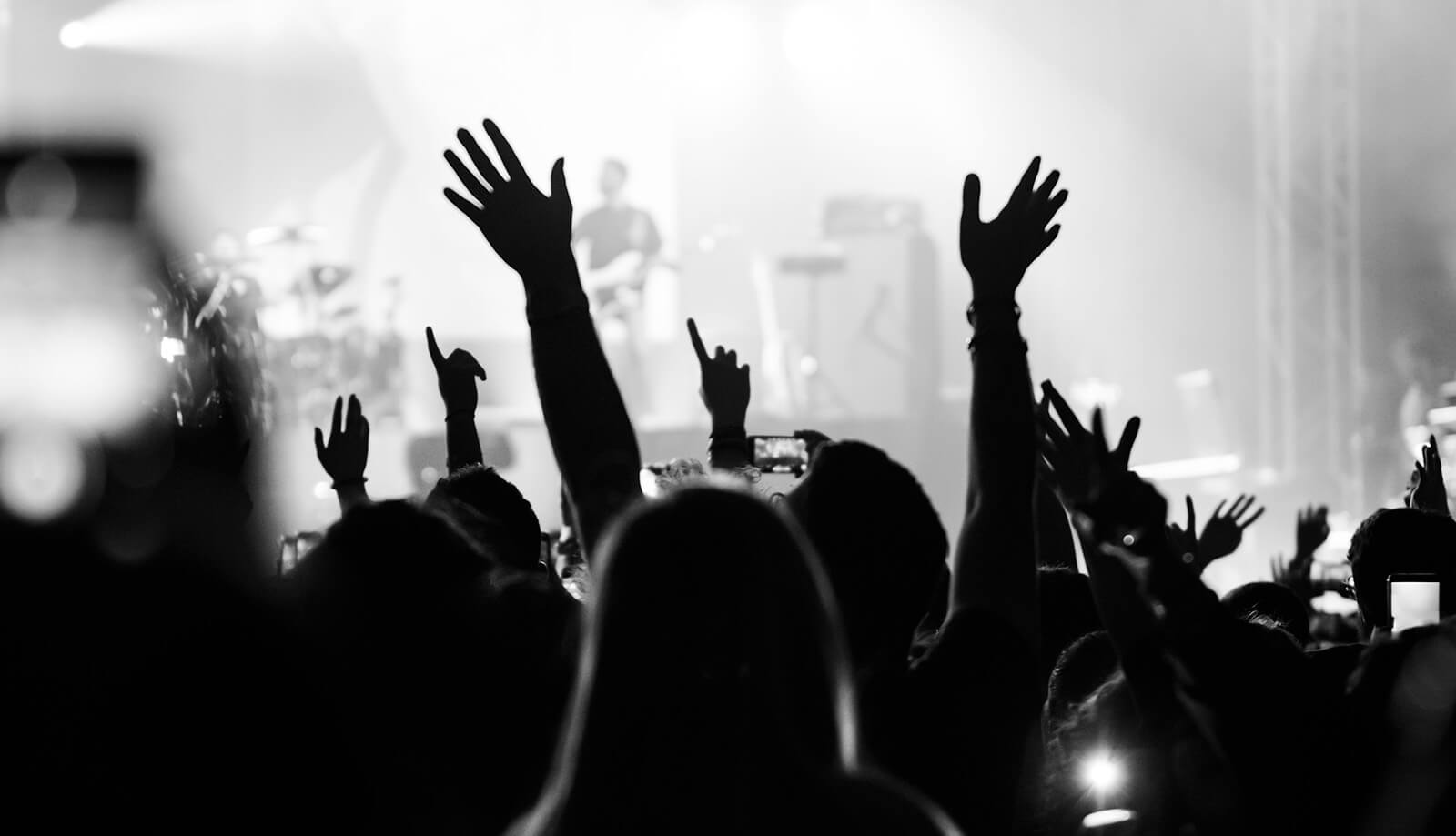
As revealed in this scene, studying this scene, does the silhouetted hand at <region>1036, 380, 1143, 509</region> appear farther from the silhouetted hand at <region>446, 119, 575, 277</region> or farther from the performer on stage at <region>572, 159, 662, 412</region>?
the performer on stage at <region>572, 159, 662, 412</region>

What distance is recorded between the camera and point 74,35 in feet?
31.6

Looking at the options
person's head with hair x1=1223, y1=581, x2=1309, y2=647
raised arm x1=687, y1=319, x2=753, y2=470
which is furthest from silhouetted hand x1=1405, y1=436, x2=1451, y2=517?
raised arm x1=687, y1=319, x2=753, y2=470

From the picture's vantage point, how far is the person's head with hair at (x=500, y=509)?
8.15ft

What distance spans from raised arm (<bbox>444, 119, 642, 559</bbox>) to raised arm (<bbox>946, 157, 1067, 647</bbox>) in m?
0.46

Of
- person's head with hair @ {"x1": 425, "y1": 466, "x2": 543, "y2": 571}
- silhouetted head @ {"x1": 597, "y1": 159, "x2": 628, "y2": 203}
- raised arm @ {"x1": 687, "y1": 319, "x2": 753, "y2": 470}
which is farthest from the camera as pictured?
silhouetted head @ {"x1": 597, "y1": 159, "x2": 628, "y2": 203}

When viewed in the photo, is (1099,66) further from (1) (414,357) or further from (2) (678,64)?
(1) (414,357)

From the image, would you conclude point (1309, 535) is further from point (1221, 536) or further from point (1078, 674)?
point (1078, 674)

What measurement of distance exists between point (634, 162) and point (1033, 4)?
13.6ft

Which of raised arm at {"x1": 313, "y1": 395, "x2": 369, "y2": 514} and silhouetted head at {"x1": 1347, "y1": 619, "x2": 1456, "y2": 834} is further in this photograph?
raised arm at {"x1": 313, "y1": 395, "x2": 369, "y2": 514}

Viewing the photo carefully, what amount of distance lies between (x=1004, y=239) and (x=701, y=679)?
1.16 m

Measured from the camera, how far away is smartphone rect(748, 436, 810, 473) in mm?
3766

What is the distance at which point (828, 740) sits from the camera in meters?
1.31

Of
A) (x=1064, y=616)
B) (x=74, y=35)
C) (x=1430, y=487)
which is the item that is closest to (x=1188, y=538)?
(x=1064, y=616)

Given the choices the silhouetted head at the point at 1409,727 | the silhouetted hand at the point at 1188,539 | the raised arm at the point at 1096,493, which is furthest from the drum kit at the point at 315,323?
the silhouetted head at the point at 1409,727
